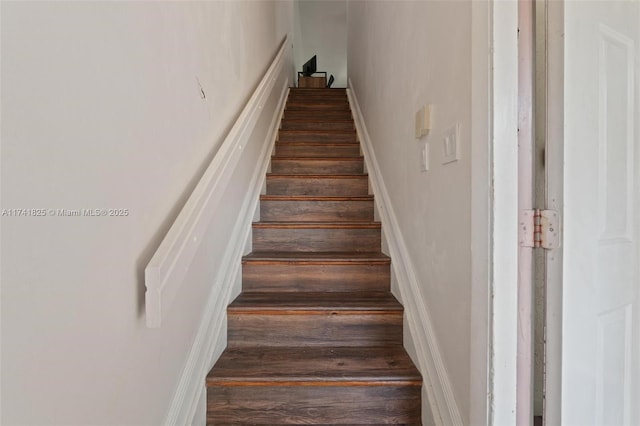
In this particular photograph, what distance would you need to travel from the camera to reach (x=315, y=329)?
1357mm

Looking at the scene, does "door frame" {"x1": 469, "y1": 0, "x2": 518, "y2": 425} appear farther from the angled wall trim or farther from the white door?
the angled wall trim

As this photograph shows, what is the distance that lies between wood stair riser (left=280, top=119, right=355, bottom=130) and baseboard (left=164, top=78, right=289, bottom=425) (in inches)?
50.1

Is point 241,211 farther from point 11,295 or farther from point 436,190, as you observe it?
point 11,295

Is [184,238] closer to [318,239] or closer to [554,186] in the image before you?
[554,186]

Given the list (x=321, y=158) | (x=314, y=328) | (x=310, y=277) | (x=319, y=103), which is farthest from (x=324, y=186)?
(x=319, y=103)

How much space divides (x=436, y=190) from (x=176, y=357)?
3.26 feet

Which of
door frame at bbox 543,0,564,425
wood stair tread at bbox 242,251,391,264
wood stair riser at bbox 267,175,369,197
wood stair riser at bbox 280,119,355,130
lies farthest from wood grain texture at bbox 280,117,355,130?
door frame at bbox 543,0,564,425

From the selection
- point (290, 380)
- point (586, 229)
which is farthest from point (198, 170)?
point (586, 229)

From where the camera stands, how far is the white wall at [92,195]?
1.57 ft

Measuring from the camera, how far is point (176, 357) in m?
0.97

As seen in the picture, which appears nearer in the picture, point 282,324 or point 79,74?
point 79,74

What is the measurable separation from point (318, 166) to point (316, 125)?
2.80 feet

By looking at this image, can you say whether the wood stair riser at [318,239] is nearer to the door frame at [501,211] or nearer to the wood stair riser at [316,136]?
the door frame at [501,211]

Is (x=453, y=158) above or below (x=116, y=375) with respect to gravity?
above
